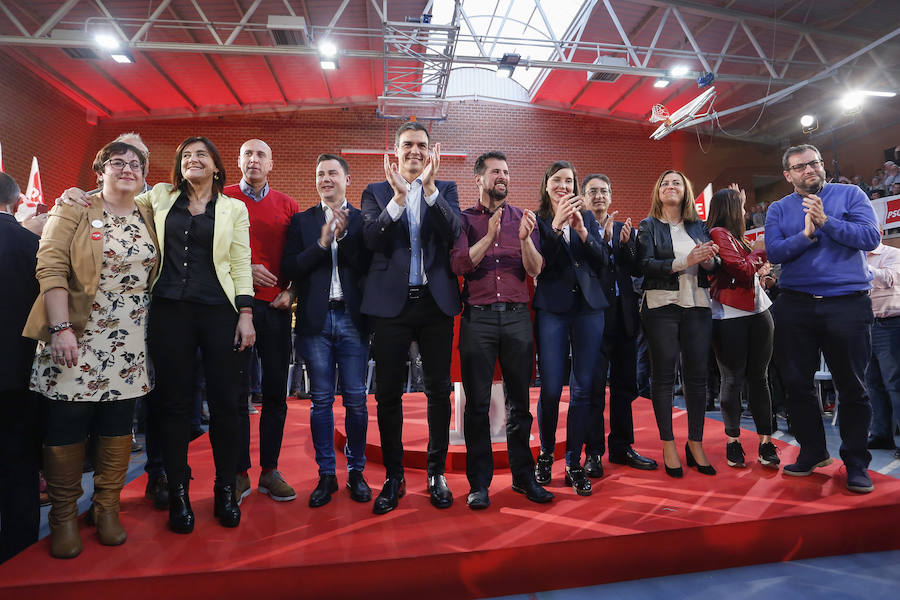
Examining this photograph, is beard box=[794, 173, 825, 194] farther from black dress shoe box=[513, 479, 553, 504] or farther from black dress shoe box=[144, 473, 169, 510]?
black dress shoe box=[144, 473, 169, 510]

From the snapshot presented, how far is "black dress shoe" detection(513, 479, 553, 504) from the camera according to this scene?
230 centimetres

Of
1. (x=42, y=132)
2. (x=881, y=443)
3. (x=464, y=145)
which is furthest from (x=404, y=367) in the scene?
(x=42, y=132)

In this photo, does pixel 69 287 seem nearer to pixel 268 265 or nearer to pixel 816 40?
pixel 268 265

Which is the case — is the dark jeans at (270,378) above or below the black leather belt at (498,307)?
below

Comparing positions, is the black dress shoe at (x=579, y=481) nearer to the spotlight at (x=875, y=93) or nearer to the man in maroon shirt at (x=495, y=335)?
the man in maroon shirt at (x=495, y=335)

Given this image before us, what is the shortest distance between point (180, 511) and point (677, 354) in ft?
7.86

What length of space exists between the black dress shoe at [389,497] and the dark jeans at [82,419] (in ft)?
3.34

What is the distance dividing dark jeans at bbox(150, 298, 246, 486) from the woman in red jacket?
96.9 inches

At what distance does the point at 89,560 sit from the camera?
71.2 inches

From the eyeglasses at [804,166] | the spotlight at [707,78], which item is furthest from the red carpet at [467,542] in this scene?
the spotlight at [707,78]

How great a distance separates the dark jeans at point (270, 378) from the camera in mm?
2434

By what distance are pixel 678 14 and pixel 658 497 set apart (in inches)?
308

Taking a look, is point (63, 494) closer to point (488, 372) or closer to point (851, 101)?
point (488, 372)

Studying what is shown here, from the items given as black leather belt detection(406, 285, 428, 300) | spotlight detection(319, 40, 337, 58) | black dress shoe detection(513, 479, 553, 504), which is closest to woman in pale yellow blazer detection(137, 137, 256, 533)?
black leather belt detection(406, 285, 428, 300)
